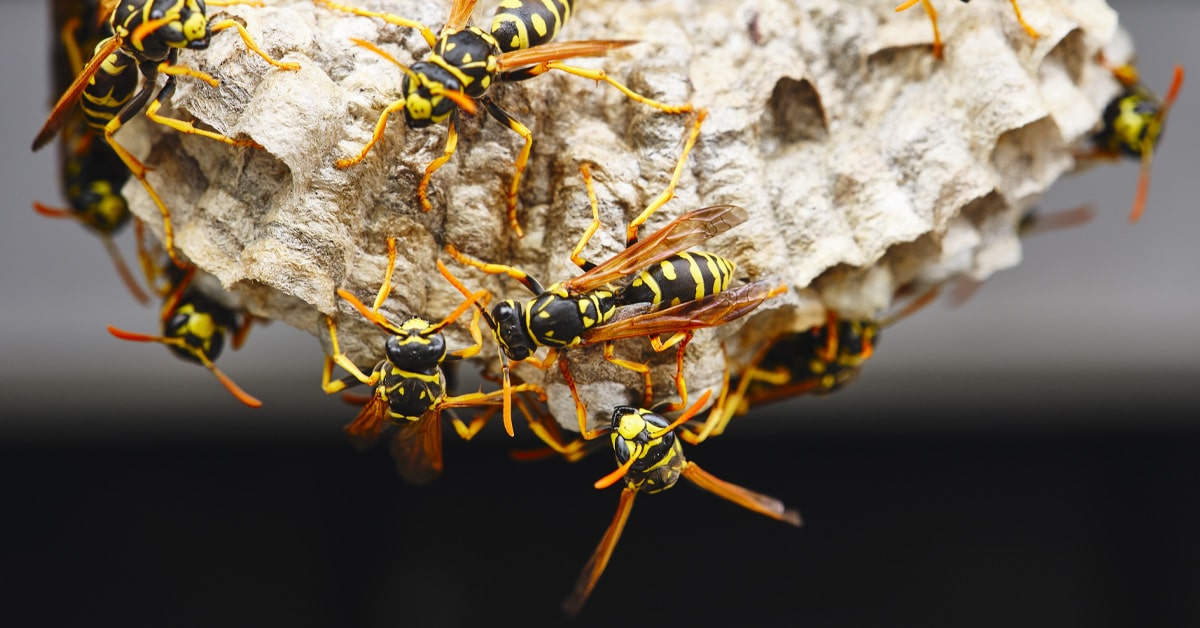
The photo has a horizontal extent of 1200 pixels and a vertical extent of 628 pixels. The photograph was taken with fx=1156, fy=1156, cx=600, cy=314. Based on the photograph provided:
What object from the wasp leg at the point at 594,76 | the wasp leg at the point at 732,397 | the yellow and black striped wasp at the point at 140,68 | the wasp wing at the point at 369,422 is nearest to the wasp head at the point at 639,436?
the wasp leg at the point at 732,397

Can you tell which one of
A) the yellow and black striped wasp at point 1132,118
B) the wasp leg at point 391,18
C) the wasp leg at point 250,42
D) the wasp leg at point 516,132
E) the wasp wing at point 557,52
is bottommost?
the wasp leg at point 250,42

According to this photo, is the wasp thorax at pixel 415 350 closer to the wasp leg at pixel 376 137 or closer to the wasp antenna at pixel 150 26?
the wasp leg at pixel 376 137

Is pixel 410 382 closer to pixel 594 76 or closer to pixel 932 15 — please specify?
pixel 594 76

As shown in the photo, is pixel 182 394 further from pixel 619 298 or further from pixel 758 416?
pixel 619 298

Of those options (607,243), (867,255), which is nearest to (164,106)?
(607,243)

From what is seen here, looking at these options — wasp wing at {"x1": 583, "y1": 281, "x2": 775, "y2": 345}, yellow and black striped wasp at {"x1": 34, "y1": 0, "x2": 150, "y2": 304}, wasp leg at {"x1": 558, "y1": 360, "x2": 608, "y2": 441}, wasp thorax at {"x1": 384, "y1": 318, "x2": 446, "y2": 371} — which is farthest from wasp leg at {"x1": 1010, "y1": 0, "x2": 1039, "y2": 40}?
yellow and black striped wasp at {"x1": 34, "y1": 0, "x2": 150, "y2": 304}

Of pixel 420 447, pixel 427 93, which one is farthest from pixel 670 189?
pixel 420 447
